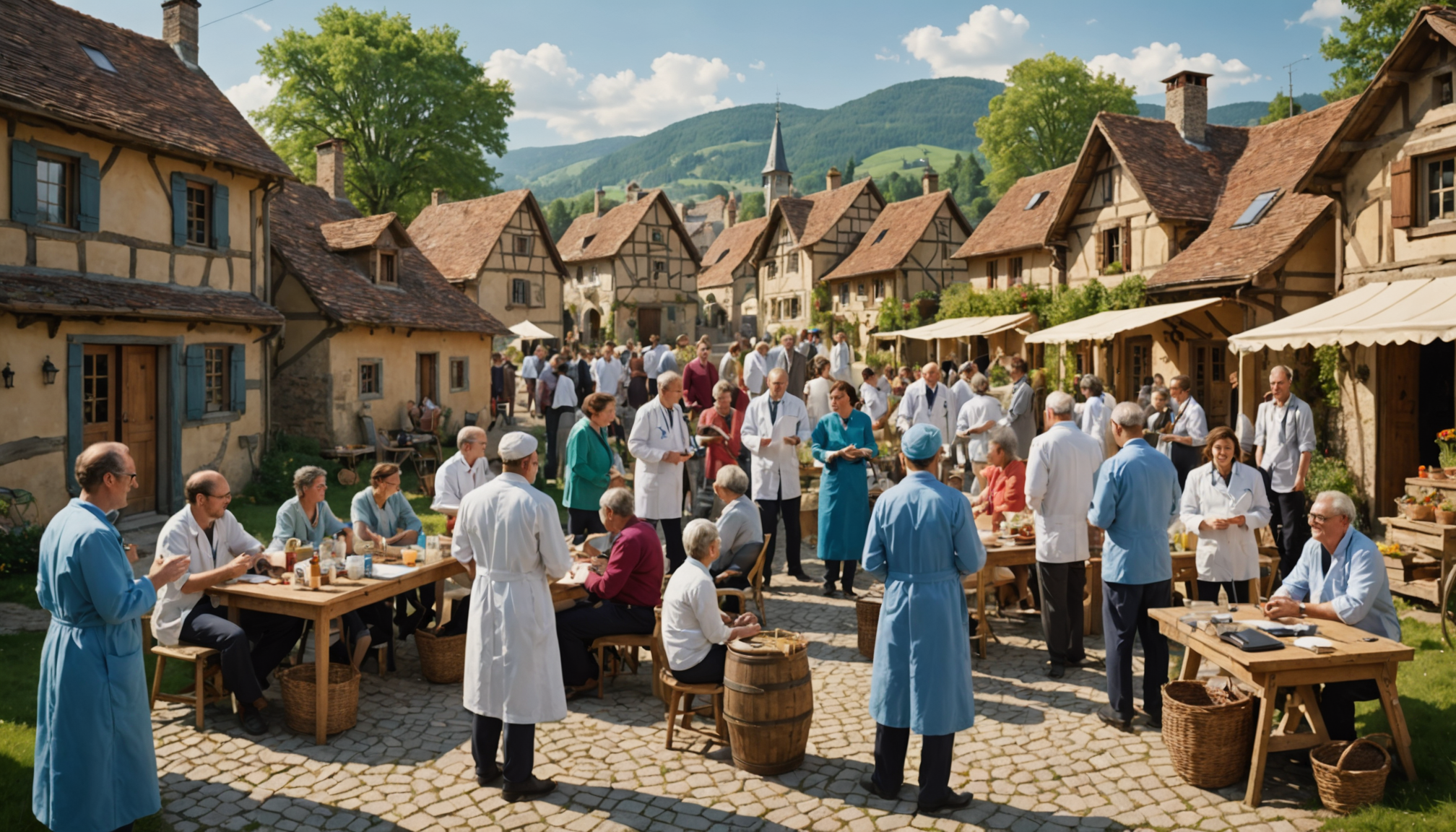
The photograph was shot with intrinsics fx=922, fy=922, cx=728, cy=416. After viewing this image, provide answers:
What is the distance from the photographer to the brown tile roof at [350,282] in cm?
1795

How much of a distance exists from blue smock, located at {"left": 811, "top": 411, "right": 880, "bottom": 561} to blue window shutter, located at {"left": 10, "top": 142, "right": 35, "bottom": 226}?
10.3 metres

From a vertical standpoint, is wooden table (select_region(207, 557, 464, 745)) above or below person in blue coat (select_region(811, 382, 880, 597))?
below

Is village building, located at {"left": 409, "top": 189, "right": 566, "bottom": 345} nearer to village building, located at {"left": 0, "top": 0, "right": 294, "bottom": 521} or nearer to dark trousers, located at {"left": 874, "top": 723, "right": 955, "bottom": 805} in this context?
village building, located at {"left": 0, "top": 0, "right": 294, "bottom": 521}

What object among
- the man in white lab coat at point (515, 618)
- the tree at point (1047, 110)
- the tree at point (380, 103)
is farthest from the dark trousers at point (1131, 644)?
the tree at point (1047, 110)

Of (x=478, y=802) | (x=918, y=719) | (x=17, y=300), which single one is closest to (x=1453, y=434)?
(x=918, y=719)

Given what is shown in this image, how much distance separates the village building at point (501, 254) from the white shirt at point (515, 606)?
2698 centimetres

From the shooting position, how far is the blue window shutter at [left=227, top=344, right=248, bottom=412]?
15195 millimetres

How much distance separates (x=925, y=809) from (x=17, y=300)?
11602mm

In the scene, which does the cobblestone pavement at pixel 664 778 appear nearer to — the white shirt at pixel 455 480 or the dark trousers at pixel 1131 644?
the dark trousers at pixel 1131 644

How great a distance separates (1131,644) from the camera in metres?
6.00

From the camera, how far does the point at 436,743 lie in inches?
234

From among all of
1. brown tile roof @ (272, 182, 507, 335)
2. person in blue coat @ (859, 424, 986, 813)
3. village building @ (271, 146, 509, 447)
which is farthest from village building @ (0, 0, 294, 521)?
person in blue coat @ (859, 424, 986, 813)

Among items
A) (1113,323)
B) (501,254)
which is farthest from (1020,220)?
(501,254)

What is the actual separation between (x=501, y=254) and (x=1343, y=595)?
2982 cm
